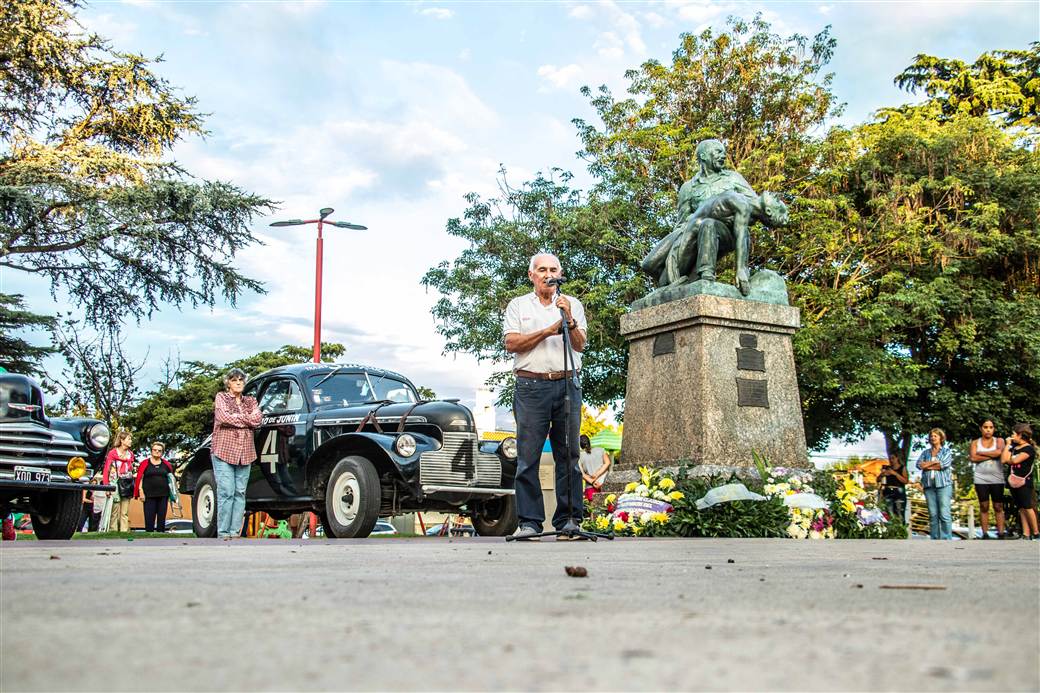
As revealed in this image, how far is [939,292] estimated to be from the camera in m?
24.7

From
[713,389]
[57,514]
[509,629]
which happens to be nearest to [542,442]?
[713,389]

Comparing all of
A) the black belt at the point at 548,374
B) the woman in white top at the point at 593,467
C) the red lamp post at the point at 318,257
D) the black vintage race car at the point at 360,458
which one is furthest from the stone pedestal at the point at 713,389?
the red lamp post at the point at 318,257

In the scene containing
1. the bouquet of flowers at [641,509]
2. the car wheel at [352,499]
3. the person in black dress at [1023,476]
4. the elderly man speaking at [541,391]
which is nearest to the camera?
the elderly man speaking at [541,391]

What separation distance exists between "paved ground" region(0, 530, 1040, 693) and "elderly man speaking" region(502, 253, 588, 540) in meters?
2.99

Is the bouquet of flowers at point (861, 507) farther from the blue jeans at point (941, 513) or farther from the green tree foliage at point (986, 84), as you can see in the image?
the green tree foliage at point (986, 84)

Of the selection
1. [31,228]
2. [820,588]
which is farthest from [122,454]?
[820,588]

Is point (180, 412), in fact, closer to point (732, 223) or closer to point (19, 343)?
point (19, 343)

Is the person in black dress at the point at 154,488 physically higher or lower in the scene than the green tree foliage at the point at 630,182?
lower

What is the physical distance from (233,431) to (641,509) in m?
4.07

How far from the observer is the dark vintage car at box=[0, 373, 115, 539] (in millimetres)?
9656

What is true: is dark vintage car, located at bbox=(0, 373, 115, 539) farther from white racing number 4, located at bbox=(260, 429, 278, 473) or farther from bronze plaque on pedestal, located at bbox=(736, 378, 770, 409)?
bronze plaque on pedestal, located at bbox=(736, 378, 770, 409)

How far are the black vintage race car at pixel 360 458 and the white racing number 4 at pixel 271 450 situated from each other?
11mm

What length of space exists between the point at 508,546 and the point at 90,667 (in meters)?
4.93

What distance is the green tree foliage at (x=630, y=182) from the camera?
25031 mm
